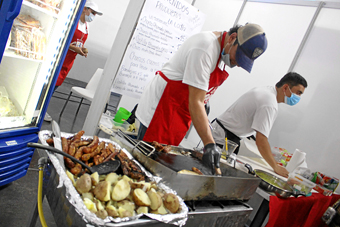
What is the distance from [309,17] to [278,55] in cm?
77

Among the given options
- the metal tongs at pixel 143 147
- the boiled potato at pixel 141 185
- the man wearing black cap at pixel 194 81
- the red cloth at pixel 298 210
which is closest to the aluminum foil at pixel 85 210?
the boiled potato at pixel 141 185

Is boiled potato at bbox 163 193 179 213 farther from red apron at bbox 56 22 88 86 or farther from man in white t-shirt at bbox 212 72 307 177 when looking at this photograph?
red apron at bbox 56 22 88 86

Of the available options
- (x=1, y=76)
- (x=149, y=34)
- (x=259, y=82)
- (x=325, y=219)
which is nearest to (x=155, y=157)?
(x=1, y=76)

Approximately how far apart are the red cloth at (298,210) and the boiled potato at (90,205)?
5.48 ft

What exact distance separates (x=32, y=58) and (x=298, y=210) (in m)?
2.85

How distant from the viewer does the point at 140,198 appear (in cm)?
98

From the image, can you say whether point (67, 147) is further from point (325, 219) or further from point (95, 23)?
point (95, 23)

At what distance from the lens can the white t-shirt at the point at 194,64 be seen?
5.93 feet

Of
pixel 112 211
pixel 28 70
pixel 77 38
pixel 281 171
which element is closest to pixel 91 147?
pixel 112 211

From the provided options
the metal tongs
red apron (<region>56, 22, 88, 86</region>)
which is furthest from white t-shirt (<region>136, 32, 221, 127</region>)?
red apron (<region>56, 22, 88, 86</region>)

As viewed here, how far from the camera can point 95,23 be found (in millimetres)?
6617

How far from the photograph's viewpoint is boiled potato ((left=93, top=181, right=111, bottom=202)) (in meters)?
0.93

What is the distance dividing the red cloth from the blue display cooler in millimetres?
2217

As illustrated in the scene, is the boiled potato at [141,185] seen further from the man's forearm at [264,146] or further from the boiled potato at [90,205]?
the man's forearm at [264,146]
